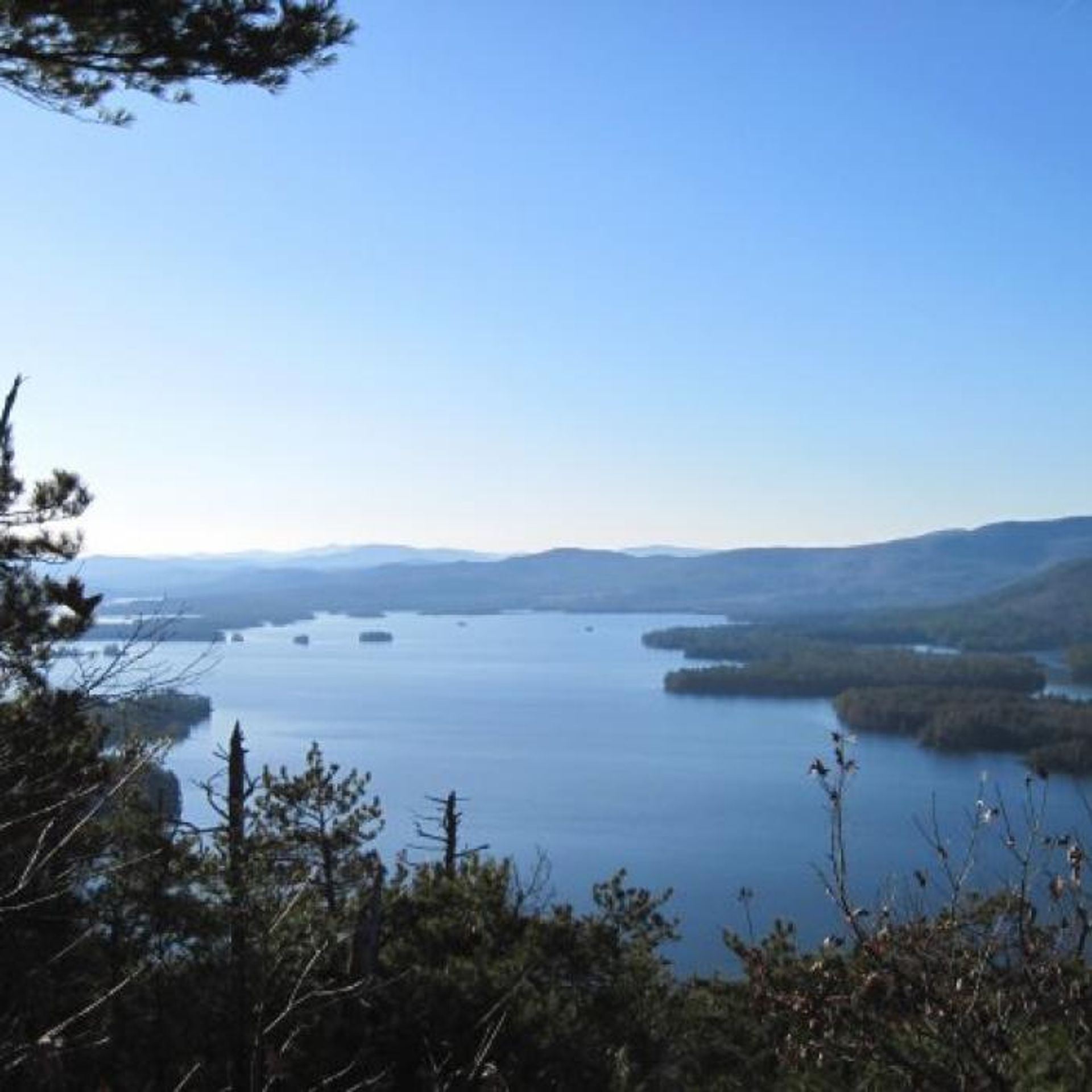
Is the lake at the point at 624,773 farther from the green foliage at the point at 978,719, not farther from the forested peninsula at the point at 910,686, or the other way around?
the forested peninsula at the point at 910,686

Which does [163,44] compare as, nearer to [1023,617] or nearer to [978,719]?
[978,719]

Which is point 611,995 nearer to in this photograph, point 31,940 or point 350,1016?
point 350,1016

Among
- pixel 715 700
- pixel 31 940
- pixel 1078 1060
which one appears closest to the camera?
pixel 1078 1060

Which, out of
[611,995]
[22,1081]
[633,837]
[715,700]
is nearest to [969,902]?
[611,995]

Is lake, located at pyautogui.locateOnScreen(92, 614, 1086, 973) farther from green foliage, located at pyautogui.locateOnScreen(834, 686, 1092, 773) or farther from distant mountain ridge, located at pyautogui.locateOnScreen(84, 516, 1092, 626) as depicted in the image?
distant mountain ridge, located at pyautogui.locateOnScreen(84, 516, 1092, 626)

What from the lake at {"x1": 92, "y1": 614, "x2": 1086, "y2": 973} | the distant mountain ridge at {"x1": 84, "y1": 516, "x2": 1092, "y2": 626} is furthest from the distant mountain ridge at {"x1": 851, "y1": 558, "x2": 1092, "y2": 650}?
the lake at {"x1": 92, "y1": 614, "x2": 1086, "y2": 973}

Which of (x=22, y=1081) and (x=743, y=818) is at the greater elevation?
(x=22, y=1081)

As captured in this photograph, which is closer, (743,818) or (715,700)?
(743,818)

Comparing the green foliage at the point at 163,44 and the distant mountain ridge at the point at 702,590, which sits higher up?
the green foliage at the point at 163,44

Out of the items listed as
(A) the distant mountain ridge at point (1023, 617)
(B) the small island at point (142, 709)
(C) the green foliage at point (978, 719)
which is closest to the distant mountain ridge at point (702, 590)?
(A) the distant mountain ridge at point (1023, 617)
